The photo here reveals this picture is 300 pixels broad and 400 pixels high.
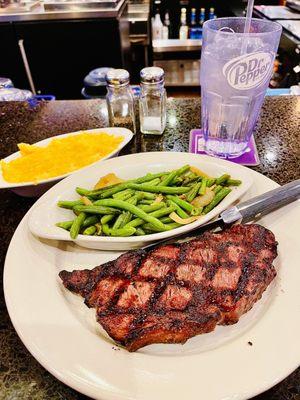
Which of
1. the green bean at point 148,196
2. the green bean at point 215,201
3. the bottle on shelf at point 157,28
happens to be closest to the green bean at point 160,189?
the green bean at point 148,196

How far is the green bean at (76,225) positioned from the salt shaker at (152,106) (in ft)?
2.63

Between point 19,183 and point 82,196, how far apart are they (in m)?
0.27

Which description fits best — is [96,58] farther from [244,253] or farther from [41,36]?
[244,253]

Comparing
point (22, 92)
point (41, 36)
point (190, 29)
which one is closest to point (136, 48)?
point (190, 29)

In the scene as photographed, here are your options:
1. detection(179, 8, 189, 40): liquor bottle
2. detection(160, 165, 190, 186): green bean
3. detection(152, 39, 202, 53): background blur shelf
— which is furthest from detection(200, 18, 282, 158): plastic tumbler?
detection(179, 8, 189, 40): liquor bottle

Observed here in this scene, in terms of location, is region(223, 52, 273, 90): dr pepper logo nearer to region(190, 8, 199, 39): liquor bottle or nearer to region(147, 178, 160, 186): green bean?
region(147, 178, 160, 186): green bean

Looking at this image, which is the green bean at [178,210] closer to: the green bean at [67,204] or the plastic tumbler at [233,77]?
the green bean at [67,204]

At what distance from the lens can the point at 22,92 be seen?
100 inches

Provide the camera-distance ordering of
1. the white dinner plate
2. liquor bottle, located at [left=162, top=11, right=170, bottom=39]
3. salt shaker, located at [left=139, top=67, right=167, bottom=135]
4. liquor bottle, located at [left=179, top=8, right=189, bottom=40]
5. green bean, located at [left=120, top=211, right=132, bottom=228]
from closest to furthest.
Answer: the white dinner plate
green bean, located at [left=120, top=211, right=132, bottom=228]
salt shaker, located at [left=139, top=67, right=167, bottom=135]
liquor bottle, located at [left=179, top=8, right=189, bottom=40]
liquor bottle, located at [left=162, top=11, right=170, bottom=39]

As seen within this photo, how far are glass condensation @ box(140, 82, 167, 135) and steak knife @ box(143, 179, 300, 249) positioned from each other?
2.63 feet

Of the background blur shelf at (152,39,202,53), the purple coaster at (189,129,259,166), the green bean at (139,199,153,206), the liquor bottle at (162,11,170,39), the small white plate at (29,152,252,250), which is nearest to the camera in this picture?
the small white plate at (29,152,252,250)

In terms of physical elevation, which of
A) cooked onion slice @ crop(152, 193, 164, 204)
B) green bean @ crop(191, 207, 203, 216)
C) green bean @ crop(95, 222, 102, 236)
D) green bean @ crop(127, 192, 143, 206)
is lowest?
green bean @ crop(95, 222, 102, 236)

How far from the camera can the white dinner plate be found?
0.72 m

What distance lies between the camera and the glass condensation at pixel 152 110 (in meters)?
1.78
